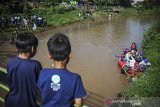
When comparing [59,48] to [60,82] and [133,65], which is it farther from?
[133,65]

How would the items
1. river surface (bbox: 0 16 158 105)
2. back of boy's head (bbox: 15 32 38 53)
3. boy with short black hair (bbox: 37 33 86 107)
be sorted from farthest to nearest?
river surface (bbox: 0 16 158 105) < back of boy's head (bbox: 15 32 38 53) < boy with short black hair (bbox: 37 33 86 107)

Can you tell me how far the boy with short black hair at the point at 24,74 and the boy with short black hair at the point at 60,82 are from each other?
0.35m

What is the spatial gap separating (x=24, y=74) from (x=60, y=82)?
1.98 feet

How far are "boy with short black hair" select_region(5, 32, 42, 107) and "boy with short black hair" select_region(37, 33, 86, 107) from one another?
35 cm

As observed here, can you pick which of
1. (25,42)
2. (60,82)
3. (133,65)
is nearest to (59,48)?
(60,82)

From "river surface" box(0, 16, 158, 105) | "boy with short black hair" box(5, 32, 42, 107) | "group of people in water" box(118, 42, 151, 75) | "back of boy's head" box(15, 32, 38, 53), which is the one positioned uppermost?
"back of boy's head" box(15, 32, 38, 53)

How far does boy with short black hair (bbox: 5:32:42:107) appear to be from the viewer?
3461mm

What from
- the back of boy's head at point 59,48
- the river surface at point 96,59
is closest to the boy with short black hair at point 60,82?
the back of boy's head at point 59,48

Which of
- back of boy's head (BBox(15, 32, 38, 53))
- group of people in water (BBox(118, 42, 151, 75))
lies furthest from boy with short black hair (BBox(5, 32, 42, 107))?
group of people in water (BBox(118, 42, 151, 75))

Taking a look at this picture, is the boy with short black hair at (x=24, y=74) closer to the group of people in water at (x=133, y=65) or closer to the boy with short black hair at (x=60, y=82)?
the boy with short black hair at (x=60, y=82)

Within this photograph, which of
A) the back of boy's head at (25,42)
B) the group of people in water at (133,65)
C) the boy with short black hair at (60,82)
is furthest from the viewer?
the group of people in water at (133,65)

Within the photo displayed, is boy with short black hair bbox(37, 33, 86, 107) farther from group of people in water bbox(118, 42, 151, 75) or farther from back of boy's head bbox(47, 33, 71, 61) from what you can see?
group of people in water bbox(118, 42, 151, 75)

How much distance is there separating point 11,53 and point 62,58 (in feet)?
47.2

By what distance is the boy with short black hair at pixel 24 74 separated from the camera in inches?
136
